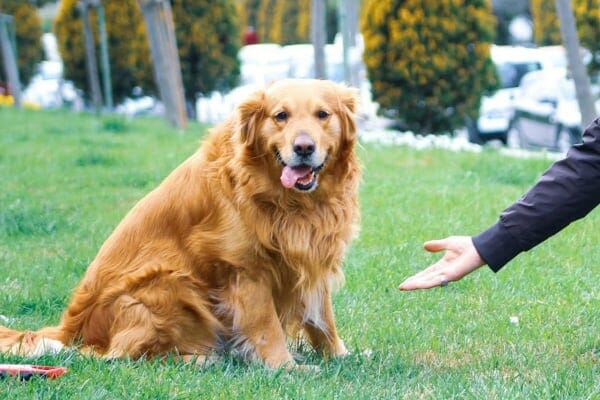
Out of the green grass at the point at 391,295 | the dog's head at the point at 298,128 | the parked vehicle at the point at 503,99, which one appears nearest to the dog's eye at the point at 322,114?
the dog's head at the point at 298,128

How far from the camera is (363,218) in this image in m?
6.71

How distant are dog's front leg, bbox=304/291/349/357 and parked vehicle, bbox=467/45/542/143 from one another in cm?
1036

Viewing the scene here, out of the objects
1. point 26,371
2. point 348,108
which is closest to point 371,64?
point 348,108

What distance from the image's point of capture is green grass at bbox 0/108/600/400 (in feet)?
11.3

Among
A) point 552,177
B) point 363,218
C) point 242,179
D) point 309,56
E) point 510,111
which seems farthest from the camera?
point 309,56

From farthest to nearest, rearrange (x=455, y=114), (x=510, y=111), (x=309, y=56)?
(x=309, y=56)
(x=510, y=111)
(x=455, y=114)

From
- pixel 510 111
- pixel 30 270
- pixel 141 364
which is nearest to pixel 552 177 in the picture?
pixel 141 364

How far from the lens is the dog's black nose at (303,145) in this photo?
378cm

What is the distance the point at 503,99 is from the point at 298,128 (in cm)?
1360

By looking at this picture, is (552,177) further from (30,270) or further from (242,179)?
(30,270)

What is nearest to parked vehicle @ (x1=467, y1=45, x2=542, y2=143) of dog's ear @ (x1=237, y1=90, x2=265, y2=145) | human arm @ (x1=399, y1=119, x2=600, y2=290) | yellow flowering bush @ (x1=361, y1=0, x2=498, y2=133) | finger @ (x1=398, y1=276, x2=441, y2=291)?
yellow flowering bush @ (x1=361, y1=0, x2=498, y2=133)

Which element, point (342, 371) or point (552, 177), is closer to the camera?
point (552, 177)

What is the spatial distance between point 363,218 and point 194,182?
2.81 metres

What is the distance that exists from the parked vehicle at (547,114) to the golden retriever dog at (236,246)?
371 inches
